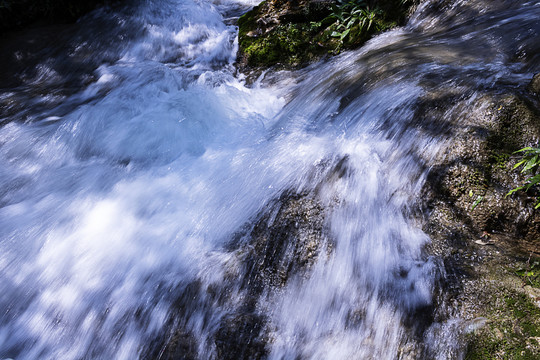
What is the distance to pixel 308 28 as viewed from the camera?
599 cm

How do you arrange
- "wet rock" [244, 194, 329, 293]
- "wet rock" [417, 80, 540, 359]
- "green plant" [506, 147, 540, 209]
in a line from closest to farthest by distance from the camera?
1. "wet rock" [417, 80, 540, 359]
2. "green plant" [506, 147, 540, 209]
3. "wet rock" [244, 194, 329, 293]

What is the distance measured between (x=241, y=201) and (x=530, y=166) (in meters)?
2.40

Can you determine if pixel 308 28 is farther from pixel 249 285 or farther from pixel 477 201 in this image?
pixel 249 285

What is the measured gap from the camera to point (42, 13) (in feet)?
24.9

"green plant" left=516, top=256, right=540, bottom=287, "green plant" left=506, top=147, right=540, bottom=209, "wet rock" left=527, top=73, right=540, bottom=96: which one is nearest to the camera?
"green plant" left=516, top=256, right=540, bottom=287

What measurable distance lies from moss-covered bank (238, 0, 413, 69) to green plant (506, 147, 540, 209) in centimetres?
350

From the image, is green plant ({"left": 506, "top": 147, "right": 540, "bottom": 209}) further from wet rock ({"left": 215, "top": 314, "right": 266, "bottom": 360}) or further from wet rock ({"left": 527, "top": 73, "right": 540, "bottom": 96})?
wet rock ({"left": 215, "top": 314, "right": 266, "bottom": 360})

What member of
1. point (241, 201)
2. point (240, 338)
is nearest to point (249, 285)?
point (240, 338)

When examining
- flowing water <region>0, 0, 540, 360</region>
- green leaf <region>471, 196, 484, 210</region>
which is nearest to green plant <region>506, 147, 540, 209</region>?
green leaf <region>471, 196, 484, 210</region>

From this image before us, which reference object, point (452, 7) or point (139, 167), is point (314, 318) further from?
point (452, 7)

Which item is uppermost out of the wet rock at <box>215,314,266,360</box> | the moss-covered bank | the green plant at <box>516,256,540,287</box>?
the moss-covered bank

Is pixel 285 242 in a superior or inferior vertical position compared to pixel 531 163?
inferior

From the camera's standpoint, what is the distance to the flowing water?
8.01 ft

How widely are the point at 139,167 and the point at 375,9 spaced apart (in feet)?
14.9
